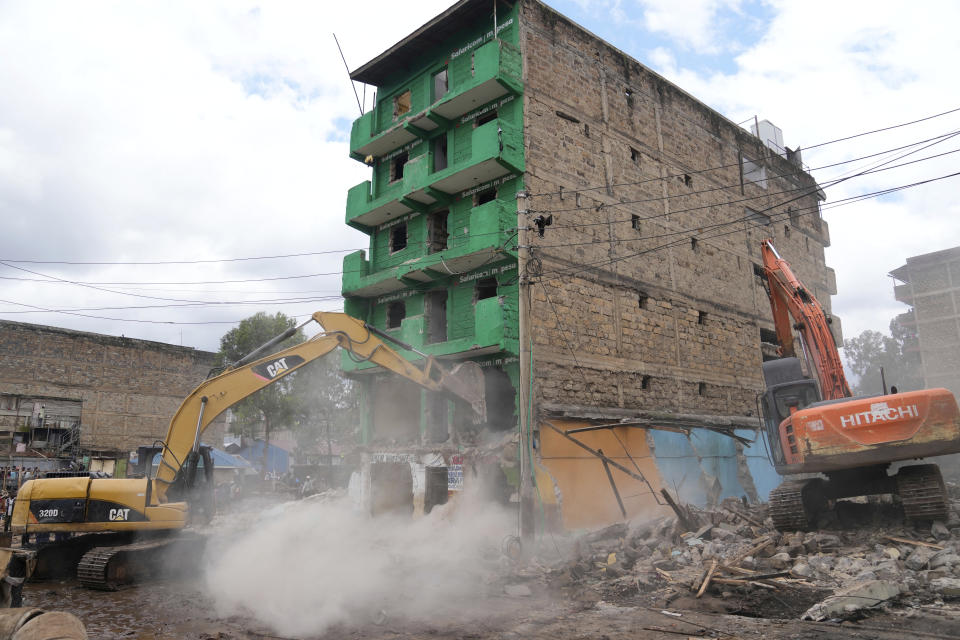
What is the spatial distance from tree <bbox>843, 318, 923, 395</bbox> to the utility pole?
43.6 meters

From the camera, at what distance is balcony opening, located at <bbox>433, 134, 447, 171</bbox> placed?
21453mm

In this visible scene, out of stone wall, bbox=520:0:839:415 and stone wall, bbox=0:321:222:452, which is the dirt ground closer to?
stone wall, bbox=520:0:839:415

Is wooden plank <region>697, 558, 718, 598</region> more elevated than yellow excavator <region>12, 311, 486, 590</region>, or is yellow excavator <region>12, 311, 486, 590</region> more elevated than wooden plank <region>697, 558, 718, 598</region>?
yellow excavator <region>12, 311, 486, 590</region>

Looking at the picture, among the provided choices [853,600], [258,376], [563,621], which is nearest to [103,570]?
[258,376]

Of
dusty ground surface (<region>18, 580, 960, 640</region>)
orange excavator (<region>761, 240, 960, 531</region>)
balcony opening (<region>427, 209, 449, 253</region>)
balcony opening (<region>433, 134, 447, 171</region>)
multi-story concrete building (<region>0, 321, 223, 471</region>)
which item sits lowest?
dusty ground surface (<region>18, 580, 960, 640</region>)

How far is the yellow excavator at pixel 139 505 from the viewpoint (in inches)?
472

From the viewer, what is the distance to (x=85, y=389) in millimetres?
37031

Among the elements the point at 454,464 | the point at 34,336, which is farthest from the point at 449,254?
the point at 34,336

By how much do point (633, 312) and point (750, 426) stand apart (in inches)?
279

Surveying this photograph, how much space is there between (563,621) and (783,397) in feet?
22.4

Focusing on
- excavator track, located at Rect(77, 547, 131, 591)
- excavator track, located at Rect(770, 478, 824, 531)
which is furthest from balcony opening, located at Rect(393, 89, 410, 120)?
excavator track, located at Rect(770, 478, 824, 531)

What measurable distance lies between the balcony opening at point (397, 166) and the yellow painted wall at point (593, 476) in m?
11.2

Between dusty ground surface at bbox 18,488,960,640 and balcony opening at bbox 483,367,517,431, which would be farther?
balcony opening at bbox 483,367,517,431

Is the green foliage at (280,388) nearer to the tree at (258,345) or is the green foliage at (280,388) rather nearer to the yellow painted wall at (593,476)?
the tree at (258,345)
